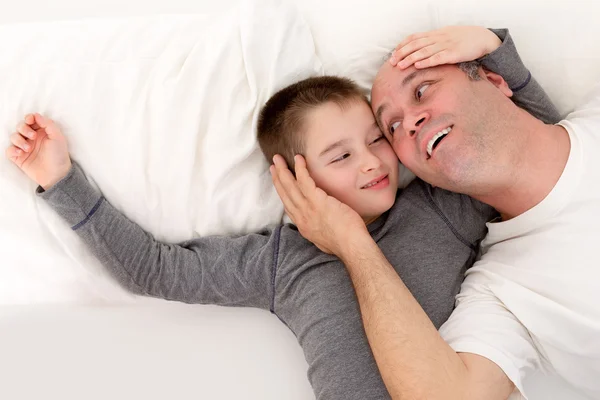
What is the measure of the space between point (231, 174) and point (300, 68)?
0.38 meters

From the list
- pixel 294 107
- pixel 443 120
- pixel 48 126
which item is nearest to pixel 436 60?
pixel 443 120

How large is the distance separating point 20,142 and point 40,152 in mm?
59

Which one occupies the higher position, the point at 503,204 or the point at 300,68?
the point at 300,68

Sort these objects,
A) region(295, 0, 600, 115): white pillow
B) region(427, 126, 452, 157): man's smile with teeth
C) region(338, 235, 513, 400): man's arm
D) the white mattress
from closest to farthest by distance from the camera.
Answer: region(338, 235, 513, 400): man's arm < region(427, 126, 452, 157): man's smile with teeth < the white mattress < region(295, 0, 600, 115): white pillow

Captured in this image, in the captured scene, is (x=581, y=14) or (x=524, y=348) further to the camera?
(x=581, y=14)

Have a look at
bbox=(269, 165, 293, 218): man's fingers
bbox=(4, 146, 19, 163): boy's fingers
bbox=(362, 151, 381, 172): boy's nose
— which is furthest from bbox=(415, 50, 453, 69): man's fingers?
bbox=(4, 146, 19, 163): boy's fingers

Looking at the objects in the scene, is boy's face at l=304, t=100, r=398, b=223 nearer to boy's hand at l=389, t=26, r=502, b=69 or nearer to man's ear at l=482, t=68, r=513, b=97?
boy's hand at l=389, t=26, r=502, b=69

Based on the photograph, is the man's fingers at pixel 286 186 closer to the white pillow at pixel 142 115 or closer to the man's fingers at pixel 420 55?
the white pillow at pixel 142 115

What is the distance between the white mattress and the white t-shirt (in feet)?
1.33

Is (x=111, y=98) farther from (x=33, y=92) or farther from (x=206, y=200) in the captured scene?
(x=206, y=200)

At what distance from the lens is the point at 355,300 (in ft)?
5.42

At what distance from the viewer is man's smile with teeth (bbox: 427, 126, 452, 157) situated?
1619 millimetres

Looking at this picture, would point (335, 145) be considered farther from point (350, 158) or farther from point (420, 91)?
point (420, 91)

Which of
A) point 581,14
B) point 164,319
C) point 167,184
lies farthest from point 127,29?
point 581,14
